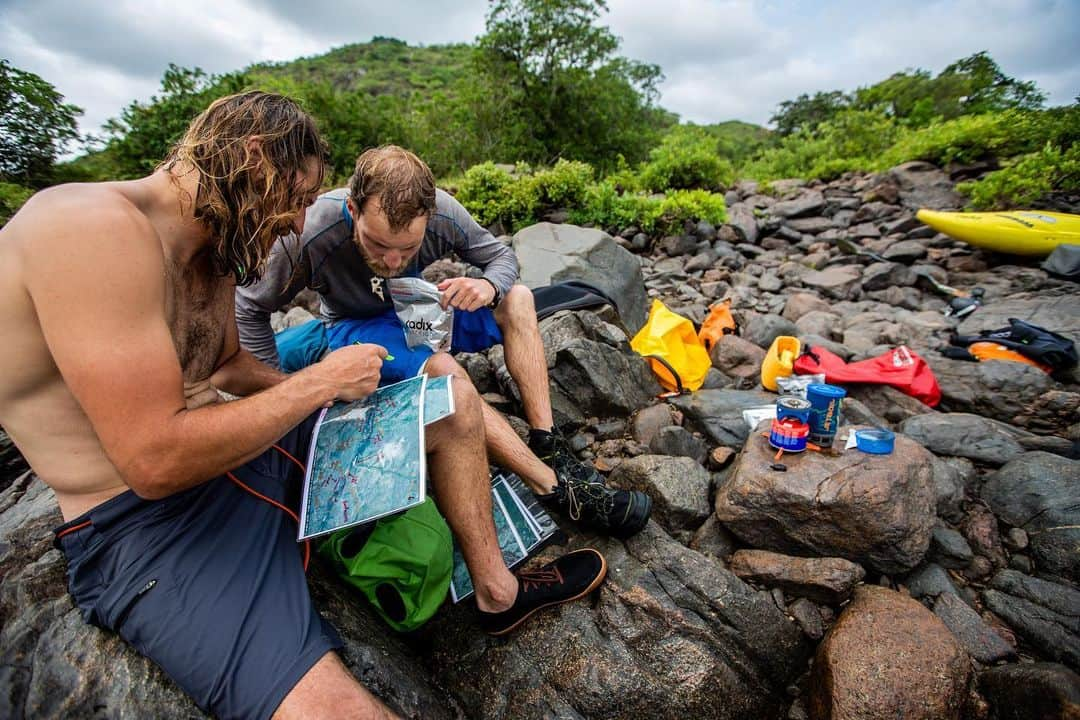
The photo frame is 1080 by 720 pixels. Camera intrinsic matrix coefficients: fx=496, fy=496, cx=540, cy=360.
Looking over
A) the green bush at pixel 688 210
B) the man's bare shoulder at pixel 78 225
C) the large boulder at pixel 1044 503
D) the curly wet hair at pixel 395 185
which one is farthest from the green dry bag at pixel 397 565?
the green bush at pixel 688 210

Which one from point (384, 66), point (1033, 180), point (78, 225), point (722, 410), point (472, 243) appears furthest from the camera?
point (384, 66)

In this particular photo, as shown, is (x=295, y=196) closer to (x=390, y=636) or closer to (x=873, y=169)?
(x=390, y=636)

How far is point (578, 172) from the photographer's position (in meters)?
9.70

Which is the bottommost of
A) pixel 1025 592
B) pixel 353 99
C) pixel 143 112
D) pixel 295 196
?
pixel 1025 592

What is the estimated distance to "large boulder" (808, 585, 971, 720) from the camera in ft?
7.01

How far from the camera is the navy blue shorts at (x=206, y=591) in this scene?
149 centimetres

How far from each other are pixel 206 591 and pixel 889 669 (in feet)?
9.11

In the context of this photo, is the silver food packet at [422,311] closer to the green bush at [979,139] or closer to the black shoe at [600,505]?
the black shoe at [600,505]

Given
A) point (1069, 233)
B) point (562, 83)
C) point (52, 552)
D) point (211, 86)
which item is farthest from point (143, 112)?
point (1069, 233)

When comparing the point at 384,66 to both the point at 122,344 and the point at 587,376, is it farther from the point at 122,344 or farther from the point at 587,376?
the point at 122,344

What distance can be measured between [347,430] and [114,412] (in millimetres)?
817

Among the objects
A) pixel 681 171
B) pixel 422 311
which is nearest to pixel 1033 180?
pixel 681 171

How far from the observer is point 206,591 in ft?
5.26

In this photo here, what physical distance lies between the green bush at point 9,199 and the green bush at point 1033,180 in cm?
1589
